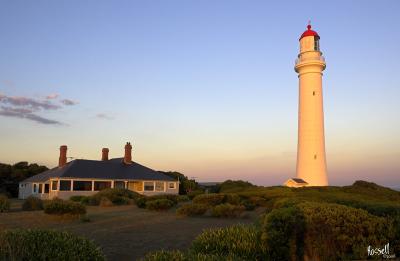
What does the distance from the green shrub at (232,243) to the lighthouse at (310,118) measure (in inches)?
967

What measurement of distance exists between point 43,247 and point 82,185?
2937 cm

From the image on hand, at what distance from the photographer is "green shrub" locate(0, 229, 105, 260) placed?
695 cm

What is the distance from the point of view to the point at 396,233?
8.11 m

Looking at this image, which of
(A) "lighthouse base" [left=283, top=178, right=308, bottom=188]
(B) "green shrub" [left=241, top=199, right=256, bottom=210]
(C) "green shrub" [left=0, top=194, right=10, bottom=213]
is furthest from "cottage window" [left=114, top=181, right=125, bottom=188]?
(B) "green shrub" [left=241, top=199, right=256, bottom=210]

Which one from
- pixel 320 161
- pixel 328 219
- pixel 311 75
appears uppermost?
pixel 311 75

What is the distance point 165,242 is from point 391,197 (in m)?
19.4

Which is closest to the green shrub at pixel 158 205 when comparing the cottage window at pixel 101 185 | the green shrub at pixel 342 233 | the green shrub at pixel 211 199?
the green shrub at pixel 211 199

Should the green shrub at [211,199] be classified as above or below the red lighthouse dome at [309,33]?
below

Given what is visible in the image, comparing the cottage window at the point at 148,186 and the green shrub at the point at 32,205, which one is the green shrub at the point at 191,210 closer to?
the green shrub at the point at 32,205

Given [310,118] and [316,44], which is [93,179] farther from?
[316,44]

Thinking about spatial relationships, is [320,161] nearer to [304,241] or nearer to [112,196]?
[112,196]

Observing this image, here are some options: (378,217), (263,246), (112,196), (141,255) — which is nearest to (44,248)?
(141,255)

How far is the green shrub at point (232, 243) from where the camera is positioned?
793 centimetres

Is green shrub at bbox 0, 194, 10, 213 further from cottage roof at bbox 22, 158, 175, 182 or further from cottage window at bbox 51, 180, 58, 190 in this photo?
cottage window at bbox 51, 180, 58, 190
